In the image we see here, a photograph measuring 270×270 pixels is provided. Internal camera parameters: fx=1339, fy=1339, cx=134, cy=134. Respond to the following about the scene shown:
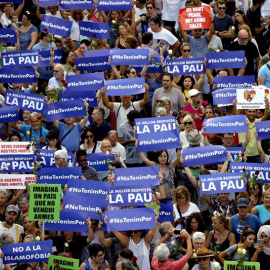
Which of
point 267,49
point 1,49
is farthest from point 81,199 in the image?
point 267,49

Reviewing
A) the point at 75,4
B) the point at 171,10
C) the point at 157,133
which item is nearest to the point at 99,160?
the point at 157,133

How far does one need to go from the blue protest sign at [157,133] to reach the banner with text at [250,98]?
1.44 m

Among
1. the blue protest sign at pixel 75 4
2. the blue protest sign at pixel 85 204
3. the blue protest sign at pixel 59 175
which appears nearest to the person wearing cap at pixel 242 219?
the blue protest sign at pixel 85 204

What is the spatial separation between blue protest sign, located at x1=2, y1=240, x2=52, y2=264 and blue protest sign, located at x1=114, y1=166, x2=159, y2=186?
160cm

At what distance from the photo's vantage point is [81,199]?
62.7ft

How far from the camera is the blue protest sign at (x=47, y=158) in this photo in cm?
2062

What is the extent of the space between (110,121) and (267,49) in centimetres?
389

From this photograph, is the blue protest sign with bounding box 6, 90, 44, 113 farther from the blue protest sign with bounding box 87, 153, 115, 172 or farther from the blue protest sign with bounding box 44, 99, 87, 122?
the blue protest sign with bounding box 87, 153, 115, 172

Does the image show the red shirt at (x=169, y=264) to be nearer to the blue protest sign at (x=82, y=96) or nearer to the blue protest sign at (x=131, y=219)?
the blue protest sign at (x=131, y=219)

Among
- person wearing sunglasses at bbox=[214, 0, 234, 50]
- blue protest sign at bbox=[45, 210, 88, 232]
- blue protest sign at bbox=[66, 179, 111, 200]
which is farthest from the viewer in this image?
person wearing sunglasses at bbox=[214, 0, 234, 50]

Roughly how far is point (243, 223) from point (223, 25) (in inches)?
288

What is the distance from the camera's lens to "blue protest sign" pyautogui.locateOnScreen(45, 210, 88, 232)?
18.8m

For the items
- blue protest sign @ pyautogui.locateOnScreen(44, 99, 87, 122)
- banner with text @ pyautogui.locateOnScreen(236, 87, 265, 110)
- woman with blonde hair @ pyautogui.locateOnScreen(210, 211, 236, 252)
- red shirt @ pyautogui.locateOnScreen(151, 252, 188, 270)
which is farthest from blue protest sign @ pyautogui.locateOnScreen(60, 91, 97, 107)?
red shirt @ pyautogui.locateOnScreen(151, 252, 188, 270)

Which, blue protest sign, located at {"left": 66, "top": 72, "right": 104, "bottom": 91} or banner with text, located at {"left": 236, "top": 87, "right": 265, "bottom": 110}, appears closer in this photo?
banner with text, located at {"left": 236, "top": 87, "right": 265, "bottom": 110}
